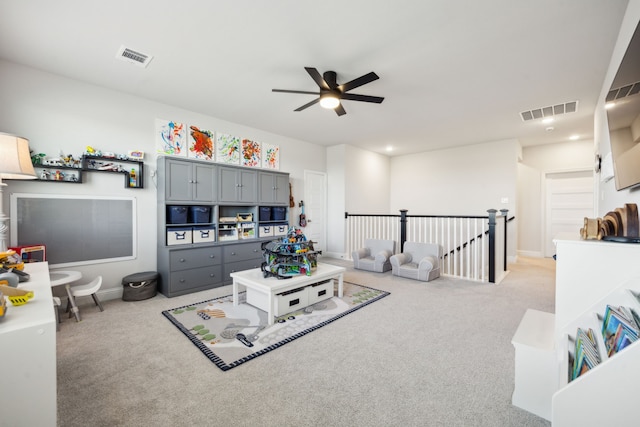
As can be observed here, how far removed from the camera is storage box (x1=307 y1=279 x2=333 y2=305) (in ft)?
10.4

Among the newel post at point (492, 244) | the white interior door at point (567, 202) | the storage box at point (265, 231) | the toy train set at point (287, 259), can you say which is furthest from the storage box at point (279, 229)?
the white interior door at point (567, 202)

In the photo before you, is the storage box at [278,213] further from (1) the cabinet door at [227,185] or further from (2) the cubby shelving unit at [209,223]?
(1) the cabinet door at [227,185]

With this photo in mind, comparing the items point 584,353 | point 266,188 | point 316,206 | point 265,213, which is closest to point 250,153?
point 266,188

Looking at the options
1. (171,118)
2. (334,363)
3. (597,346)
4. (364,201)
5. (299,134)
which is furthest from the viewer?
(364,201)

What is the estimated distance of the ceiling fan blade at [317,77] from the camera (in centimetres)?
251

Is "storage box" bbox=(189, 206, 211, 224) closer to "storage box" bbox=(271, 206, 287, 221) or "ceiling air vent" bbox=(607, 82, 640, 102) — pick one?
"storage box" bbox=(271, 206, 287, 221)

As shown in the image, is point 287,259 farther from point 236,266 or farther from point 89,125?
point 89,125

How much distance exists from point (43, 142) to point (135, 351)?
2711 mm

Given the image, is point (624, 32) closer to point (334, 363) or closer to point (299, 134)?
point (334, 363)

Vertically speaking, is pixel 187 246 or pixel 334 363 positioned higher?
pixel 187 246

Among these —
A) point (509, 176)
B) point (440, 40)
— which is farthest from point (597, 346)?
point (509, 176)

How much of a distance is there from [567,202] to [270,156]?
22.5ft

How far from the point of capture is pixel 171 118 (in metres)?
4.03

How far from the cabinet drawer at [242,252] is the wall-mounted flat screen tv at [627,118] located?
424cm
